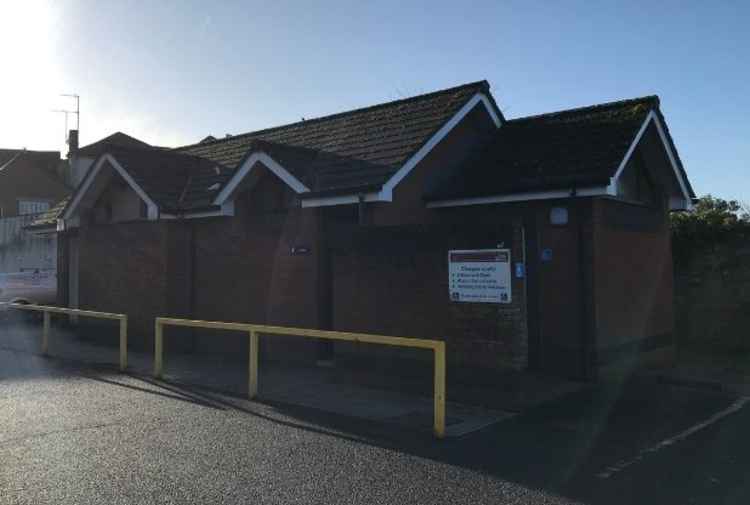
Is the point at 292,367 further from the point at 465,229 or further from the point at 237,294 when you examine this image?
the point at 465,229

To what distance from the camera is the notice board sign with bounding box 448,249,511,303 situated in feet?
32.2

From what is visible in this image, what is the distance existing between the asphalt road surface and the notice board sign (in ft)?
5.72

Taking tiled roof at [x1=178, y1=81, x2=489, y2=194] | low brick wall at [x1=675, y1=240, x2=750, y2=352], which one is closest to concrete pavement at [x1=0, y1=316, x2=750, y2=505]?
tiled roof at [x1=178, y1=81, x2=489, y2=194]

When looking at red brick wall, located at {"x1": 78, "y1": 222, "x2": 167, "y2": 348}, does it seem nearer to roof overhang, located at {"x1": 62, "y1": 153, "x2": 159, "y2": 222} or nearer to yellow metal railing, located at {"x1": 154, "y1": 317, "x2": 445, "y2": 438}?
roof overhang, located at {"x1": 62, "y1": 153, "x2": 159, "y2": 222}

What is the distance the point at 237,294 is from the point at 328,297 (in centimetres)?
257

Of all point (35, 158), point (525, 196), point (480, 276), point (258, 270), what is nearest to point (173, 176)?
point (258, 270)

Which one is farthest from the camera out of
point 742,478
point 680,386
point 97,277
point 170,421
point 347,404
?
point 97,277

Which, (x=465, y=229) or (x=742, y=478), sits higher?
(x=465, y=229)

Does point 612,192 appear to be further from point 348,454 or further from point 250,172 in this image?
point 250,172

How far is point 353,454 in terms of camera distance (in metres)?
6.88

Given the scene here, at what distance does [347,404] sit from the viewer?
9.24m


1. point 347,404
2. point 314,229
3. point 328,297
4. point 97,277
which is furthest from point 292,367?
point 97,277

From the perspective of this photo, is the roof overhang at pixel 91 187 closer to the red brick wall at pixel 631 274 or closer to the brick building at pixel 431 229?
the brick building at pixel 431 229

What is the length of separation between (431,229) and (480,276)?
109 cm
